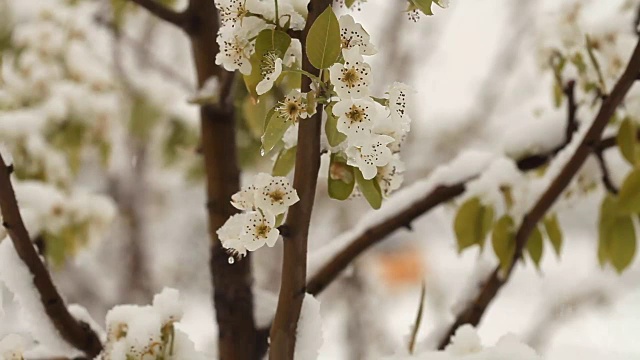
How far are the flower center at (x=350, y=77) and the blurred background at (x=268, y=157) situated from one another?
17 cm

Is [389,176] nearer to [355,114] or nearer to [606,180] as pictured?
[355,114]

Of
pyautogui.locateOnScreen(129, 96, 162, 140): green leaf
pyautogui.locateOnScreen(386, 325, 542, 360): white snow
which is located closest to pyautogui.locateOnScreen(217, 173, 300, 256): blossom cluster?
pyautogui.locateOnScreen(386, 325, 542, 360): white snow

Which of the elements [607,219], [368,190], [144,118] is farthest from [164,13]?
[144,118]

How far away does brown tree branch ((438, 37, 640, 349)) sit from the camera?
38 cm

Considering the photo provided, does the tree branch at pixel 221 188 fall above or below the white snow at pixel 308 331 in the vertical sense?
above

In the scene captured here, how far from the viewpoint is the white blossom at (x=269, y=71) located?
0.70 feet

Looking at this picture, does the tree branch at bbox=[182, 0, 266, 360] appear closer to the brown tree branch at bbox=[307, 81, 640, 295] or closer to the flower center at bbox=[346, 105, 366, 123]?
the brown tree branch at bbox=[307, 81, 640, 295]

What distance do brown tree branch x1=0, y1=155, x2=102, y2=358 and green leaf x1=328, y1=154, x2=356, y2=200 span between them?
14cm

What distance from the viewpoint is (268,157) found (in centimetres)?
75

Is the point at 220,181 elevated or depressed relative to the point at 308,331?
elevated

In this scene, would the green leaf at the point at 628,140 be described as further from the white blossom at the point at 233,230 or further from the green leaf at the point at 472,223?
the white blossom at the point at 233,230

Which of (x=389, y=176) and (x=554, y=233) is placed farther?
(x=554, y=233)

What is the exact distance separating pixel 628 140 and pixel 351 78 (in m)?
0.29

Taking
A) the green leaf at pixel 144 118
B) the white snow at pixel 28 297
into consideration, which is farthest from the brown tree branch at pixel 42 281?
the green leaf at pixel 144 118
